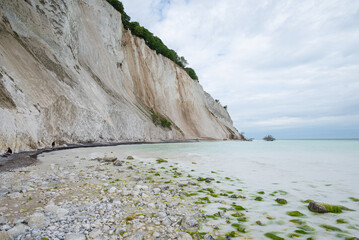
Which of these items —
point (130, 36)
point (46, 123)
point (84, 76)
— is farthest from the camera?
point (130, 36)

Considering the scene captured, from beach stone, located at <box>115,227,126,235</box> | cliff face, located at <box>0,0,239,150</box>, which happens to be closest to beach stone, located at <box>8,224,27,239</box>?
beach stone, located at <box>115,227,126,235</box>

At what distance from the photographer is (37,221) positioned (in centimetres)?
269

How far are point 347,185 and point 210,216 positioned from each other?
17.7 feet

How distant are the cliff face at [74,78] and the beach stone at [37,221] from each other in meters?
8.55

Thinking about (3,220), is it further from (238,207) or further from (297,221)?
(297,221)

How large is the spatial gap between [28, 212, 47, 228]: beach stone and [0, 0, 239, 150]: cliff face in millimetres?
8553

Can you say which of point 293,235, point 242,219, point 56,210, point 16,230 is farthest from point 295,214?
point 16,230

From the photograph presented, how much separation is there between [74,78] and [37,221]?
1996 centimetres

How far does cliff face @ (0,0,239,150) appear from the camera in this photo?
12461mm

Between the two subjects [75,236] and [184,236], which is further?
[184,236]

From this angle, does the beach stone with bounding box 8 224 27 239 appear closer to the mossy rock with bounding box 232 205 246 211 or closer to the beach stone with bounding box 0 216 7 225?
the beach stone with bounding box 0 216 7 225

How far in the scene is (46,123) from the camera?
1427 cm

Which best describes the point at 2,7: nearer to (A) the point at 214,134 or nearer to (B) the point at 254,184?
(B) the point at 254,184

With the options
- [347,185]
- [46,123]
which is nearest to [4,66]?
[46,123]
